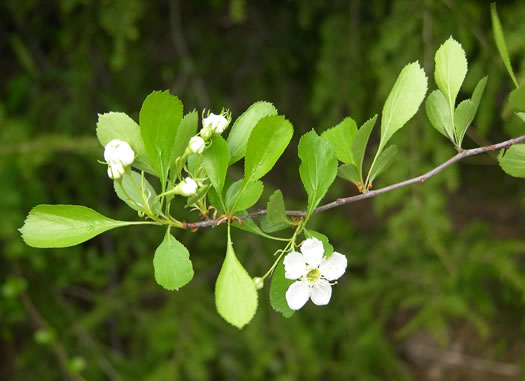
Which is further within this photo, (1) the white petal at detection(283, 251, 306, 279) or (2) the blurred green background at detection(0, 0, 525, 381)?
(2) the blurred green background at detection(0, 0, 525, 381)

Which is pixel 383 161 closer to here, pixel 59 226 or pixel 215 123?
pixel 215 123

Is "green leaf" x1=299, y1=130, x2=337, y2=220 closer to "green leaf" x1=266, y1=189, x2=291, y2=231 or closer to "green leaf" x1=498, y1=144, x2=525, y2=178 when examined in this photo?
"green leaf" x1=266, y1=189, x2=291, y2=231

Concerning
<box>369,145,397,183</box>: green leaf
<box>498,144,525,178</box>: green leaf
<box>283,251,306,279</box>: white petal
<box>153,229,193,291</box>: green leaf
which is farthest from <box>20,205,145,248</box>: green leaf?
<box>498,144,525,178</box>: green leaf

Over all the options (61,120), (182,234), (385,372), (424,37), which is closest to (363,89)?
(424,37)

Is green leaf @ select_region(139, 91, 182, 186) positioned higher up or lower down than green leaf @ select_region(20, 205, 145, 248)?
higher up

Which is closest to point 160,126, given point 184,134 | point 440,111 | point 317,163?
point 184,134
